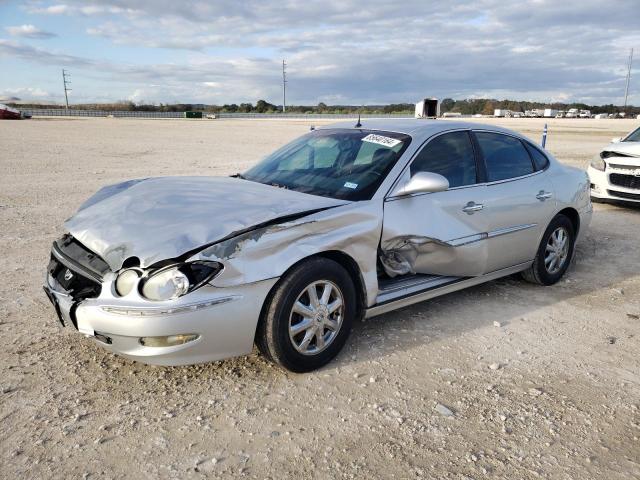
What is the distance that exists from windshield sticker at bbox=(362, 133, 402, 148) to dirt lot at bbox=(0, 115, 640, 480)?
142cm

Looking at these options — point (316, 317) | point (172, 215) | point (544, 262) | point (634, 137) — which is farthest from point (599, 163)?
point (172, 215)

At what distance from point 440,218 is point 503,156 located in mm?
1219

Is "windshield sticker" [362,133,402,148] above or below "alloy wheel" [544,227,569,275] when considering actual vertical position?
above

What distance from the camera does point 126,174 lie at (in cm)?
1284

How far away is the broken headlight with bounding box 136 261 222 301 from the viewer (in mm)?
3008

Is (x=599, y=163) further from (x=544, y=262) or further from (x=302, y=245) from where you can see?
(x=302, y=245)

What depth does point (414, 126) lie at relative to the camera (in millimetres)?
4570

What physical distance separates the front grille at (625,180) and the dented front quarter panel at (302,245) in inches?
273

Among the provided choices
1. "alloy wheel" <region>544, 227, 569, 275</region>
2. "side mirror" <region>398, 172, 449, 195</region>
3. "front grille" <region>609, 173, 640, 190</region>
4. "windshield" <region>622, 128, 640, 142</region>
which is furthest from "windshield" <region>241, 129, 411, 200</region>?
"windshield" <region>622, 128, 640, 142</region>

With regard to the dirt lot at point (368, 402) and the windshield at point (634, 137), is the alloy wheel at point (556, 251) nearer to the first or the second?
the dirt lot at point (368, 402)

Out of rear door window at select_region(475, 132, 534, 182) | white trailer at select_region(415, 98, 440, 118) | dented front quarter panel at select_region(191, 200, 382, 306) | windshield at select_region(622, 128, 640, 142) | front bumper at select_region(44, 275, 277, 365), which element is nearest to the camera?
front bumper at select_region(44, 275, 277, 365)

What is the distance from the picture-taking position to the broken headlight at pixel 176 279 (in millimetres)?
3008

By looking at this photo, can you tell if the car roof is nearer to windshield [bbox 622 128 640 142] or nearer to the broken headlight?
the broken headlight

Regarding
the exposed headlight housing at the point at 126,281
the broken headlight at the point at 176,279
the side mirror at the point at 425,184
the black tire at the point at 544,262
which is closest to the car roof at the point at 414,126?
the side mirror at the point at 425,184
